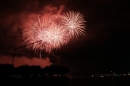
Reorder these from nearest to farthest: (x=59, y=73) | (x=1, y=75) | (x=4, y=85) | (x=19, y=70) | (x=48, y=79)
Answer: (x=4, y=85) → (x=1, y=75) → (x=19, y=70) → (x=48, y=79) → (x=59, y=73)

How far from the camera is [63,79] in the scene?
350 feet

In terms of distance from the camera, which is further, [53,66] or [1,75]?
[53,66]

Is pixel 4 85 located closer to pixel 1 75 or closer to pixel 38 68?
pixel 1 75

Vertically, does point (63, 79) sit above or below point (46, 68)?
below

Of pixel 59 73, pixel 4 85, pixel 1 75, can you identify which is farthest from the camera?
pixel 59 73

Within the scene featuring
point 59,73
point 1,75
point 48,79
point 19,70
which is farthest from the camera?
point 59,73

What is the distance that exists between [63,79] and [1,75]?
4324 cm

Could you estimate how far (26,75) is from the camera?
91.0 m

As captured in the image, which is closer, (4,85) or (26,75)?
(4,85)

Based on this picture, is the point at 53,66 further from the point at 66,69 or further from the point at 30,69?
the point at 30,69

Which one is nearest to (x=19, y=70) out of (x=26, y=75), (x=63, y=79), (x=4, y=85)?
(x=26, y=75)

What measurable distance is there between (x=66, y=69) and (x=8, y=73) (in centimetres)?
4089

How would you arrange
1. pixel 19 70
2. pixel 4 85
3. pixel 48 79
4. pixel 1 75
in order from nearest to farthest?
1. pixel 4 85
2. pixel 1 75
3. pixel 19 70
4. pixel 48 79

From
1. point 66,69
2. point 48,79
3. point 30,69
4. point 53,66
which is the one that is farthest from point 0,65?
point 66,69
